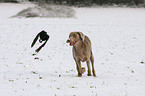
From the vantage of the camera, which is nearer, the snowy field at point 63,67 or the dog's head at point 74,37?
the snowy field at point 63,67

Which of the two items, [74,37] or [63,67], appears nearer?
[74,37]

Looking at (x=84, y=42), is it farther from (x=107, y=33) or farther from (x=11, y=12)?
(x=11, y=12)

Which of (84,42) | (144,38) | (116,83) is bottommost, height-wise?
(144,38)

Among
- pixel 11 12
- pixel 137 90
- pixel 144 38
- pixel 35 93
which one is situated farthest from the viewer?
pixel 11 12

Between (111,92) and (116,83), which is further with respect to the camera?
(116,83)

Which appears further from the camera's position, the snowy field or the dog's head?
the dog's head

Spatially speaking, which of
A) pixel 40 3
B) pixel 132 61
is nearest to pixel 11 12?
pixel 40 3

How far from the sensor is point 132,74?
970 cm

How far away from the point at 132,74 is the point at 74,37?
3.30m

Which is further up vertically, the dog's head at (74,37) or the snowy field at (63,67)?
the dog's head at (74,37)

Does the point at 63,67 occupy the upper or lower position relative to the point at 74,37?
lower

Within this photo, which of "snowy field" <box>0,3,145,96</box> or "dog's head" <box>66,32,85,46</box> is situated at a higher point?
"dog's head" <box>66,32,85,46</box>

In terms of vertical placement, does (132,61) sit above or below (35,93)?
below

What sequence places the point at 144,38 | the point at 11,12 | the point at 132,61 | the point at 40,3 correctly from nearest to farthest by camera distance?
the point at 132,61
the point at 144,38
the point at 11,12
the point at 40,3
